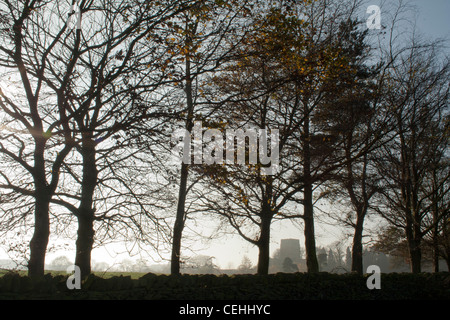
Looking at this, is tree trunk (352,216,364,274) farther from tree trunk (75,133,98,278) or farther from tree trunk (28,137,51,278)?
tree trunk (28,137,51,278)

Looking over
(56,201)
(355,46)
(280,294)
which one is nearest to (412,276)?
(280,294)

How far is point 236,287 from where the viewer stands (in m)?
7.27

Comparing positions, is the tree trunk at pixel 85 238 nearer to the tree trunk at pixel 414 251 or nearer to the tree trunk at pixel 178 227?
the tree trunk at pixel 178 227

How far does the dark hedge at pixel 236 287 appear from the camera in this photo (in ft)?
17.2

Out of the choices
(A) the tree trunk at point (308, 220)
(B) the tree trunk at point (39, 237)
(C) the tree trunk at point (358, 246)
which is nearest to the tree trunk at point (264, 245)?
(A) the tree trunk at point (308, 220)

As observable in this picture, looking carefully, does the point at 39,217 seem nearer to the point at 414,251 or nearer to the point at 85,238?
the point at 85,238

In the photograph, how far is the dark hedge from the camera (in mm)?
5238

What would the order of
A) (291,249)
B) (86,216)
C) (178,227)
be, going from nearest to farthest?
(86,216), (178,227), (291,249)

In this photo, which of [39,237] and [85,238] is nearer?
[39,237]

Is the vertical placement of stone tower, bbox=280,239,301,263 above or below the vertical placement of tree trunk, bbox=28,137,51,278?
below

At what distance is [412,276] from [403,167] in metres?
6.69

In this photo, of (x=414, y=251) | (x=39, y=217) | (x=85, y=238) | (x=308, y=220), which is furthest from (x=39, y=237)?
(x=414, y=251)

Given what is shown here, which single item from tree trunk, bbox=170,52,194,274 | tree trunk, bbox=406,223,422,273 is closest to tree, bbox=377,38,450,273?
tree trunk, bbox=406,223,422,273
